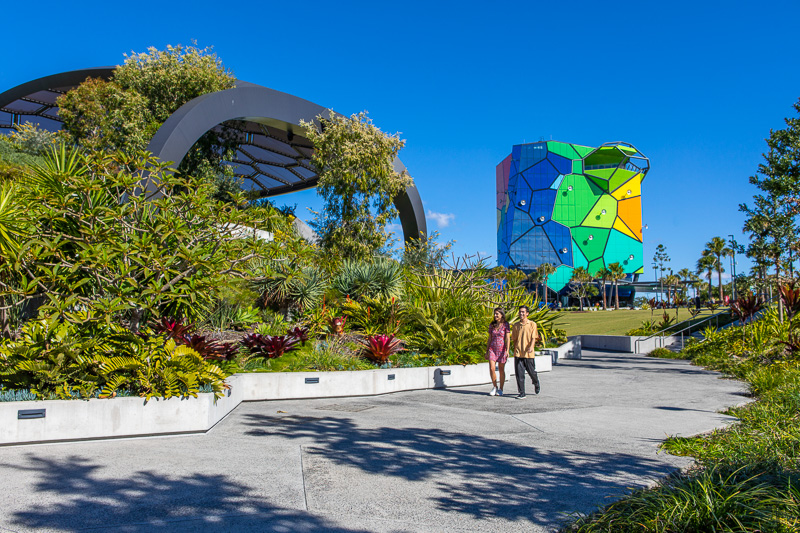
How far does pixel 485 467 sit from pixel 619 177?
110561 millimetres

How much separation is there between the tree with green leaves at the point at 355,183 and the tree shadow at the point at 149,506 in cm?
1542

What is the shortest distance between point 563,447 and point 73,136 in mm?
26881

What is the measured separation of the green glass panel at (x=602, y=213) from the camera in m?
105

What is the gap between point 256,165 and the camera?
45.3 m

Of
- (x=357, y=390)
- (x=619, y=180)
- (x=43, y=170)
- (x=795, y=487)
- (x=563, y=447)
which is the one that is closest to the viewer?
(x=795, y=487)

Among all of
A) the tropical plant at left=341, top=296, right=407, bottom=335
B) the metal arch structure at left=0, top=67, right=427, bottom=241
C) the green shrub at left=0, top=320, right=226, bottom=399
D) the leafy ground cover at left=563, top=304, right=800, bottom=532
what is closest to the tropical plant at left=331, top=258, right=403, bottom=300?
the tropical plant at left=341, top=296, right=407, bottom=335

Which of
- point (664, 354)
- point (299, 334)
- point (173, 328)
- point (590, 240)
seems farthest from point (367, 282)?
point (590, 240)

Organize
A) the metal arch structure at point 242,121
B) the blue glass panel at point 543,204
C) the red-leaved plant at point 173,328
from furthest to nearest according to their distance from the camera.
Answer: the blue glass panel at point 543,204 → the metal arch structure at point 242,121 → the red-leaved plant at point 173,328

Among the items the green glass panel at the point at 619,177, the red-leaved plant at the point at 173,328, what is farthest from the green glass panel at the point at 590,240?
the red-leaved plant at the point at 173,328

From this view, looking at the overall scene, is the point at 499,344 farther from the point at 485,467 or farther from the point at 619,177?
the point at 619,177

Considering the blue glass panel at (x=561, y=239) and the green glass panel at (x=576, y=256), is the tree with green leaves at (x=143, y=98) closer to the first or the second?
the blue glass panel at (x=561, y=239)

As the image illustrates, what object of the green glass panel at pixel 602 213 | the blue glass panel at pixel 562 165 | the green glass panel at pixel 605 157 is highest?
the green glass panel at pixel 605 157

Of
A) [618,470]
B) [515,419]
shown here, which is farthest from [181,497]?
[515,419]

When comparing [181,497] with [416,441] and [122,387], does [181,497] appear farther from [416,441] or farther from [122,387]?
[122,387]
